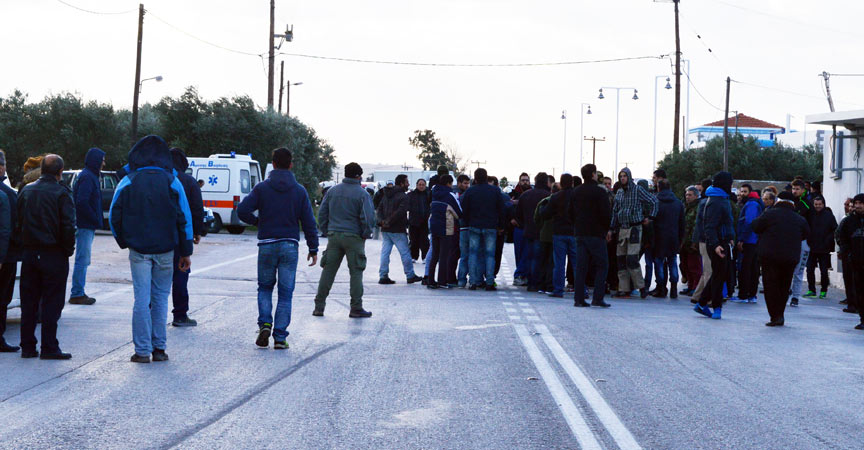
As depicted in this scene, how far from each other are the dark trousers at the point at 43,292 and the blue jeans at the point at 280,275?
5.90ft

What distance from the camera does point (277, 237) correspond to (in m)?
9.79

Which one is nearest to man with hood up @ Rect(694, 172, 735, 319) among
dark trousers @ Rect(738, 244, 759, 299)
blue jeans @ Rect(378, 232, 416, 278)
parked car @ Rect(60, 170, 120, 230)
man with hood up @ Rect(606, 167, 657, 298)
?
man with hood up @ Rect(606, 167, 657, 298)

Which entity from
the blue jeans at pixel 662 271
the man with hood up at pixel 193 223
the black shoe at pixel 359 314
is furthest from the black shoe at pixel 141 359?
the blue jeans at pixel 662 271

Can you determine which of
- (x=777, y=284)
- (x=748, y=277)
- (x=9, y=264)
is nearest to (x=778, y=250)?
(x=777, y=284)

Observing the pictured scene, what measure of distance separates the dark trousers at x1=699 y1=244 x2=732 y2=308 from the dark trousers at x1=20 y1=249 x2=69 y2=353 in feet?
26.3

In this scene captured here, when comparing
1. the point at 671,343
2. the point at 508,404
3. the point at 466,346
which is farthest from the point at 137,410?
the point at 671,343

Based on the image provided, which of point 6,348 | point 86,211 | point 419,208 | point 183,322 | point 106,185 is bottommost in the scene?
point 6,348

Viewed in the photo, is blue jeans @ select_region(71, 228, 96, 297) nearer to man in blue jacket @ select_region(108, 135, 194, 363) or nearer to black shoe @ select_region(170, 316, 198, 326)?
black shoe @ select_region(170, 316, 198, 326)

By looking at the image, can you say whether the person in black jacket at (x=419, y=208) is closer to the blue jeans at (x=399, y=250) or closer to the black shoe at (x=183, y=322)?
the blue jeans at (x=399, y=250)

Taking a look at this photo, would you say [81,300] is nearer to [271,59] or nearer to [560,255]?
[560,255]

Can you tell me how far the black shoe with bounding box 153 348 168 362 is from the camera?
8.88 m

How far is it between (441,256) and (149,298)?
845 centimetres

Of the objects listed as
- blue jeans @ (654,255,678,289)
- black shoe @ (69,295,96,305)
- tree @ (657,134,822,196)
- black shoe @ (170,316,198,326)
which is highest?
tree @ (657,134,822,196)

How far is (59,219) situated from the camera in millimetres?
8969
